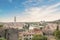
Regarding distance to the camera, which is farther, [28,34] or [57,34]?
[28,34]

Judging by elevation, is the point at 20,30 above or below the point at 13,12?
below

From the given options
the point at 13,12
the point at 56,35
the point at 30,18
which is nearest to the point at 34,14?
the point at 30,18

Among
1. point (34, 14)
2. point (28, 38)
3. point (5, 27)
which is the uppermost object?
point (34, 14)

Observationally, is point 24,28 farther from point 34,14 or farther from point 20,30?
point 34,14

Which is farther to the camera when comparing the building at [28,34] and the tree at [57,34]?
the building at [28,34]

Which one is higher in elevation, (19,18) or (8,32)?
(19,18)

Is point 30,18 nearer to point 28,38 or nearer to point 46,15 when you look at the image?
point 46,15

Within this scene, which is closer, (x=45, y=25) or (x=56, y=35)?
(x=56, y=35)

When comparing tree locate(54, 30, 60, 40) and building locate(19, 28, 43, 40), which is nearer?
tree locate(54, 30, 60, 40)

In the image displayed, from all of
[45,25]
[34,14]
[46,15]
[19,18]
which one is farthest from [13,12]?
[45,25]
